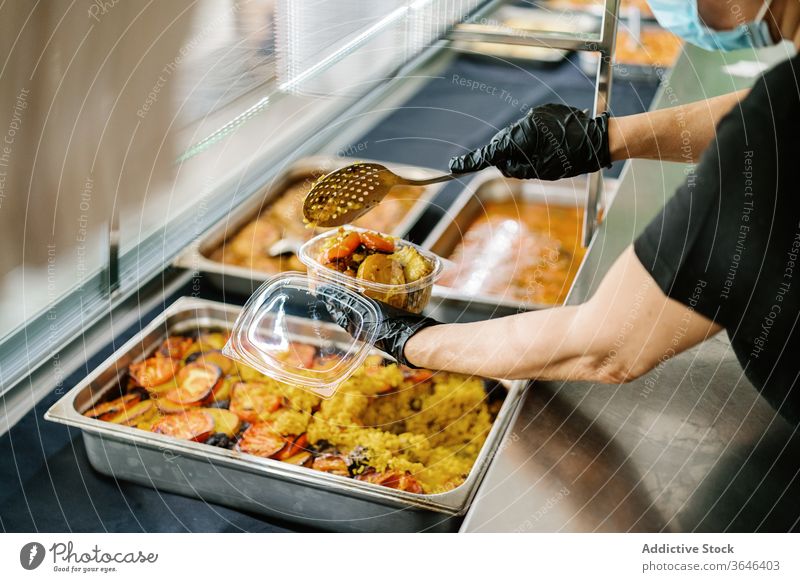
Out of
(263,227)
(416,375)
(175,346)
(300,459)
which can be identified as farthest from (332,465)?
(263,227)

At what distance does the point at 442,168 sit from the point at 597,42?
42cm

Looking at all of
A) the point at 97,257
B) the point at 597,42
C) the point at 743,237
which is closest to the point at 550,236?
the point at 597,42

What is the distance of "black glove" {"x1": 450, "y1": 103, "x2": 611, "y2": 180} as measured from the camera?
73 centimetres

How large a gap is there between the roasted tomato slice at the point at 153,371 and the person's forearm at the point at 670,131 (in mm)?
496

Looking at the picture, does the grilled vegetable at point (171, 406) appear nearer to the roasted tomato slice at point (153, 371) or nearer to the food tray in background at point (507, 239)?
the roasted tomato slice at point (153, 371)

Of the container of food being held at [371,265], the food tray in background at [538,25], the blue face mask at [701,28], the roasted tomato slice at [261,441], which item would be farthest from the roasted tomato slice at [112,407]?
the food tray in background at [538,25]

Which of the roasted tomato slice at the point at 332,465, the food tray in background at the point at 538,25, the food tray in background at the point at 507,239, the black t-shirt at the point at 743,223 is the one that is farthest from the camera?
the food tray in background at the point at 538,25

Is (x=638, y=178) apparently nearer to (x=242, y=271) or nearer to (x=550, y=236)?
(x=550, y=236)

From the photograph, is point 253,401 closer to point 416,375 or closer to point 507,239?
point 416,375

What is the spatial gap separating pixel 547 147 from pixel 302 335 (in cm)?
29

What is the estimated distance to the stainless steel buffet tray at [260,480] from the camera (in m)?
0.65

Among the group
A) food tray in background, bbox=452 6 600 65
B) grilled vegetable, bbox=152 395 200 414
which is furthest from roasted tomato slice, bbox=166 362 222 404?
food tray in background, bbox=452 6 600 65

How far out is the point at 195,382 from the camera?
77cm

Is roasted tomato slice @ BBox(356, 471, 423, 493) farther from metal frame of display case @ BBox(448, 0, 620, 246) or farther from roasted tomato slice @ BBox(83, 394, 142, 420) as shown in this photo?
metal frame of display case @ BBox(448, 0, 620, 246)
